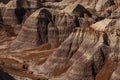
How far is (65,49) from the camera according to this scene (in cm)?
13225

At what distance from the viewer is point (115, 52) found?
378 feet

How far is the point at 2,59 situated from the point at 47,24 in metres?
27.9

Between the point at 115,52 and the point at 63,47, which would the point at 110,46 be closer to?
the point at 115,52

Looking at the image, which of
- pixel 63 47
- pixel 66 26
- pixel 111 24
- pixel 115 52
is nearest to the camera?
pixel 115 52

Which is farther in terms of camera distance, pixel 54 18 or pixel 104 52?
pixel 54 18

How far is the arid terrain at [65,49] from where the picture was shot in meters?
116

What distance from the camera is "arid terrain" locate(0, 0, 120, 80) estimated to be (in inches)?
4557

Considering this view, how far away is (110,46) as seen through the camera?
117 metres

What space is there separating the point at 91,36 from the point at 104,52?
25.0 ft

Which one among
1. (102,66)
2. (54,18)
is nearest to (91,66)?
(102,66)

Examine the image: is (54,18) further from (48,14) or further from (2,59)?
(2,59)

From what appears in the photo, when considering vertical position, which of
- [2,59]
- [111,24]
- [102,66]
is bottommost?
[2,59]

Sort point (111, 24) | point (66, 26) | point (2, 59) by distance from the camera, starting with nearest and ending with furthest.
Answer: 1. point (111, 24)
2. point (2, 59)
3. point (66, 26)

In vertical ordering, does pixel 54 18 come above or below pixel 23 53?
above
